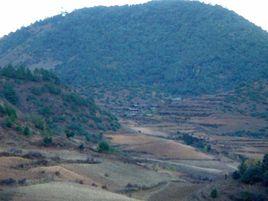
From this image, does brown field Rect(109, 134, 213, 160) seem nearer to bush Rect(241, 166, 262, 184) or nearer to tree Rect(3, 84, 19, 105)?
tree Rect(3, 84, 19, 105)

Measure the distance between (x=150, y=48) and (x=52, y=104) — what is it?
80905mm

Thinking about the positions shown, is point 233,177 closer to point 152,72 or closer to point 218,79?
point 218,79

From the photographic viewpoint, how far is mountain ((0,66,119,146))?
76062 millimetres

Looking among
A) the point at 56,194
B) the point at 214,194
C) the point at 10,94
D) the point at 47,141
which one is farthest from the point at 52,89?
the point at 56,194

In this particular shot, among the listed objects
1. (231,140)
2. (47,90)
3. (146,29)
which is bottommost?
(231,140)

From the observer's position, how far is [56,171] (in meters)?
38.0

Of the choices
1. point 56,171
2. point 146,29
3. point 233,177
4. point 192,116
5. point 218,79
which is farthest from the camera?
point 146,29

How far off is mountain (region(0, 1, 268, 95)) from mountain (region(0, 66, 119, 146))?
132ft

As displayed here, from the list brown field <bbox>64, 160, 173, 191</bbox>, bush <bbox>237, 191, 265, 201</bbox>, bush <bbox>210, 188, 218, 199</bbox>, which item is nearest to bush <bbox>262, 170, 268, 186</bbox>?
bush <bbox>237, 191, 265, 201</bbox>

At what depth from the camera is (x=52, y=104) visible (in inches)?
3253

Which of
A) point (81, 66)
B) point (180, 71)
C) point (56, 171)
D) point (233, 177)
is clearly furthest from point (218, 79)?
point (56, 171)

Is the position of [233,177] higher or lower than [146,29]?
lower

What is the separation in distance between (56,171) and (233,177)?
14612 millimetres

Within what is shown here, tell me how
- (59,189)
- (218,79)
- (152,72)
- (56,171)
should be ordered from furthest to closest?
(152,72)
(218,79)
(56,171)
(59,189)
